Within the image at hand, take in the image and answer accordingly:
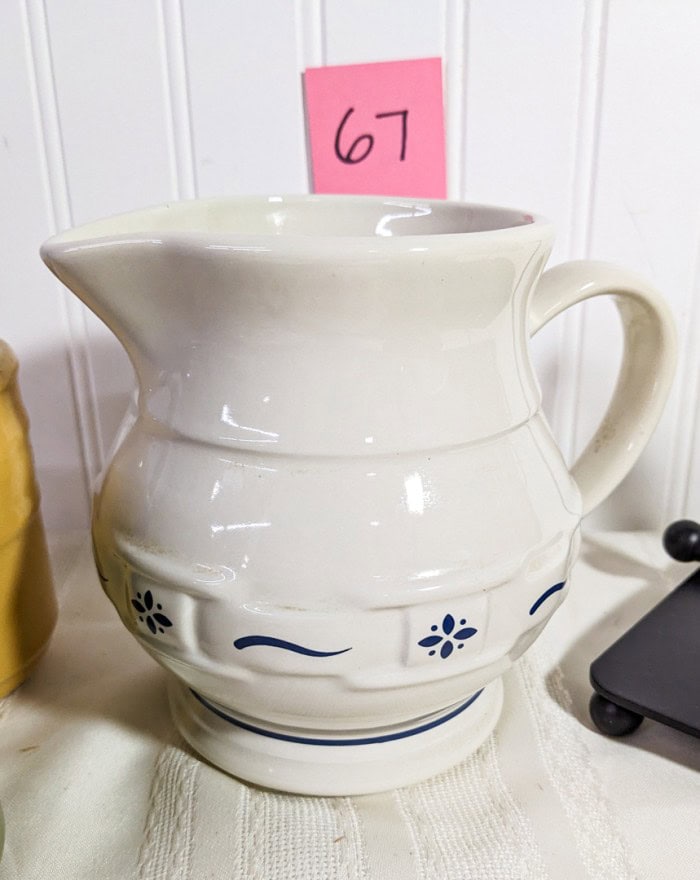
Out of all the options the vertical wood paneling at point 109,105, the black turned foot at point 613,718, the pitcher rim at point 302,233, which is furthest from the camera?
the vertical wood paneling at point 109,105

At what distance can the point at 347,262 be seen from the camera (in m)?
0.28

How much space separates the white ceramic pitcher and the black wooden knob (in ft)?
0.72

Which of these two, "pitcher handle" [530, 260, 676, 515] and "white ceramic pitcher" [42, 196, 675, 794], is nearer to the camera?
"white ceramic pitcher" [42, 196, 675, 794]

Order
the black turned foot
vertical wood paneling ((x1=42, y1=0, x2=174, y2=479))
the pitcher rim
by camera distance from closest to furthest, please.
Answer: the pitcher rim → the black turned foot → vertical wood paneling ((x1=42, y1=0, x2=174, y2=479))

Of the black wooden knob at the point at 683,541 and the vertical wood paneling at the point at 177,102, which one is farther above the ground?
the vertical wood paneling at the point at 177,102

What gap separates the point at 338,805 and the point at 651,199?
0.42 m

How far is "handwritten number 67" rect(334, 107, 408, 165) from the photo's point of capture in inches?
21.0

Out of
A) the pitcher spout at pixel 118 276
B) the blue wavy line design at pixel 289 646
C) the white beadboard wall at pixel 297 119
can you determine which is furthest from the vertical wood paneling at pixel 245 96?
the blue wavy line design at pixel 289 646

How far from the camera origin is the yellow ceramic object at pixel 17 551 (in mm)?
412

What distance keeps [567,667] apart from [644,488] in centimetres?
20

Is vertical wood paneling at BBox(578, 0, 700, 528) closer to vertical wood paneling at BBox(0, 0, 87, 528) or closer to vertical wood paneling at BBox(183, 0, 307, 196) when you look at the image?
vertical wood paneling at BBox(183, 0, 307, 196)

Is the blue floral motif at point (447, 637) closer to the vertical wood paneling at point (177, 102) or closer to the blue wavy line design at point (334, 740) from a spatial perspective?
the blue wavy line design at point (334, 740)

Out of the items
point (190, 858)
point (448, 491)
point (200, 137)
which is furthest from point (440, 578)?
point (200, 137)

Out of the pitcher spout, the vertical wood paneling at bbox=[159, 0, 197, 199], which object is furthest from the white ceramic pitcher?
the vertical wood paneling at bbox=[159, 0, 197, 199]
